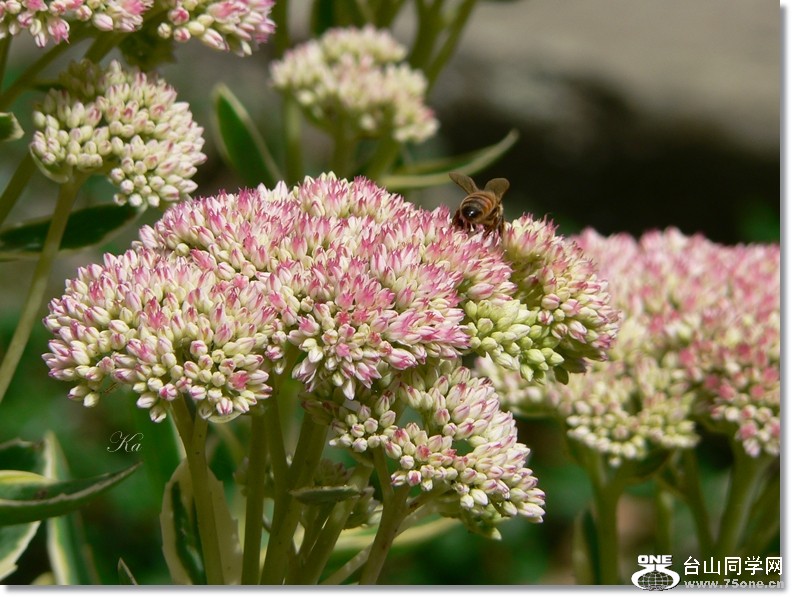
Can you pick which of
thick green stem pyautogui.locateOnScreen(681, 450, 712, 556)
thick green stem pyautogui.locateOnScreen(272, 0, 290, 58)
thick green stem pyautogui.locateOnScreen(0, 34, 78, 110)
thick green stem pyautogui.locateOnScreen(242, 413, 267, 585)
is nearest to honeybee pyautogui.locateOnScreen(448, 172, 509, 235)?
thick green stem pyautogui.locateOnScreen(242, 413, 267, 585)

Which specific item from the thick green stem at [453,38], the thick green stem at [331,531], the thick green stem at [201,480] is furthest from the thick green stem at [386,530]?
the thick green stem at [453,38]

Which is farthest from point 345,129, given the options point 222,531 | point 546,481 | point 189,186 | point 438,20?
point 546,481

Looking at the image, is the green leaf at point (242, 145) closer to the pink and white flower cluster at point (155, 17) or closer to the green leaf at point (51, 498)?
the pink and white flower cluster at point (155, 17)

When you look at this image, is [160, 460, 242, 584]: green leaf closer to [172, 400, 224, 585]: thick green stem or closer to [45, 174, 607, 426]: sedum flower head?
[172, 400, 224, 585]: thick green stem

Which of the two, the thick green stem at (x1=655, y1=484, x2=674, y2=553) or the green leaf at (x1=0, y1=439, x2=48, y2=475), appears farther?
the thick green stem at (x1=655, y1=484, x2=674, y2=553)

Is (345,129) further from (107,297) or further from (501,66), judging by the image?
(501,66)
